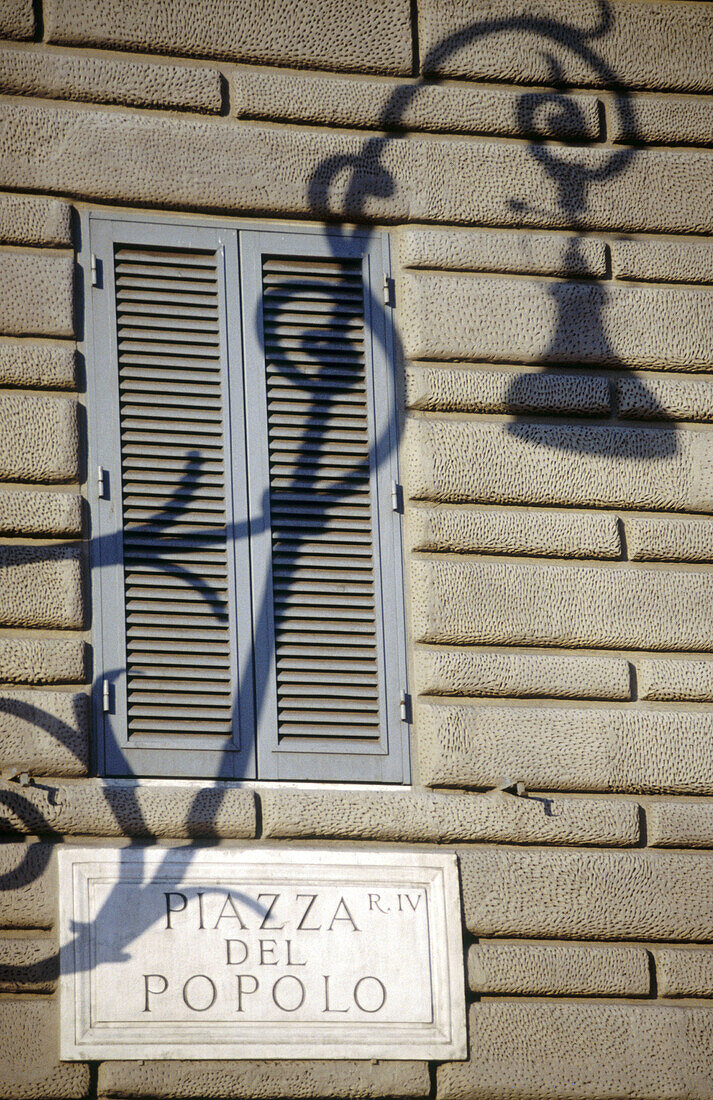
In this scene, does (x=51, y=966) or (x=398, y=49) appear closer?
(x=51, y=966)

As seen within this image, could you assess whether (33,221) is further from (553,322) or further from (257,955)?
(257,955)

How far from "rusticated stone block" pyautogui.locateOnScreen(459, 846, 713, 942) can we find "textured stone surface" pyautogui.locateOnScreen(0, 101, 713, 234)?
98.5 inches

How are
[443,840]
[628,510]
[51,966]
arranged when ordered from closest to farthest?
1. [51,966]
2. [443,840]
3. [628,510]

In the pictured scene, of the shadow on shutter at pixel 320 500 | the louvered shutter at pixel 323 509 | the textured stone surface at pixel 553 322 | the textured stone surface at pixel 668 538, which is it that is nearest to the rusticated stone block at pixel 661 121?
the textured stone surface at pixel 553 322

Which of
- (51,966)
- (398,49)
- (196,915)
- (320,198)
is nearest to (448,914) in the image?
(196,915)

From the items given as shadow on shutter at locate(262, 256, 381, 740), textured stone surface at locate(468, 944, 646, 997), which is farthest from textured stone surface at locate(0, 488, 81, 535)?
textured stone surface at locate(468, 944, 646, 997)

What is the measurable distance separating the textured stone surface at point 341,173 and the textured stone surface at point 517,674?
1.76m

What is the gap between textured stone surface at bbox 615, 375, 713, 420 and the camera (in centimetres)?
682

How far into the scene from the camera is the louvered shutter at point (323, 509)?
6.32 metres

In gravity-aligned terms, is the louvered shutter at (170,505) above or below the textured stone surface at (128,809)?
above

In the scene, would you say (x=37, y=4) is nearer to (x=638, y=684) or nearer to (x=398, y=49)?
(x=398, y=49)

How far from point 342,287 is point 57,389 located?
119 centimetres

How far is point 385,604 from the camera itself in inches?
255

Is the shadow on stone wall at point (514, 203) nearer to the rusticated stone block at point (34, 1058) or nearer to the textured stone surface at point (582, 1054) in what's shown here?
the rusticated stone block at point (34, 1058)
